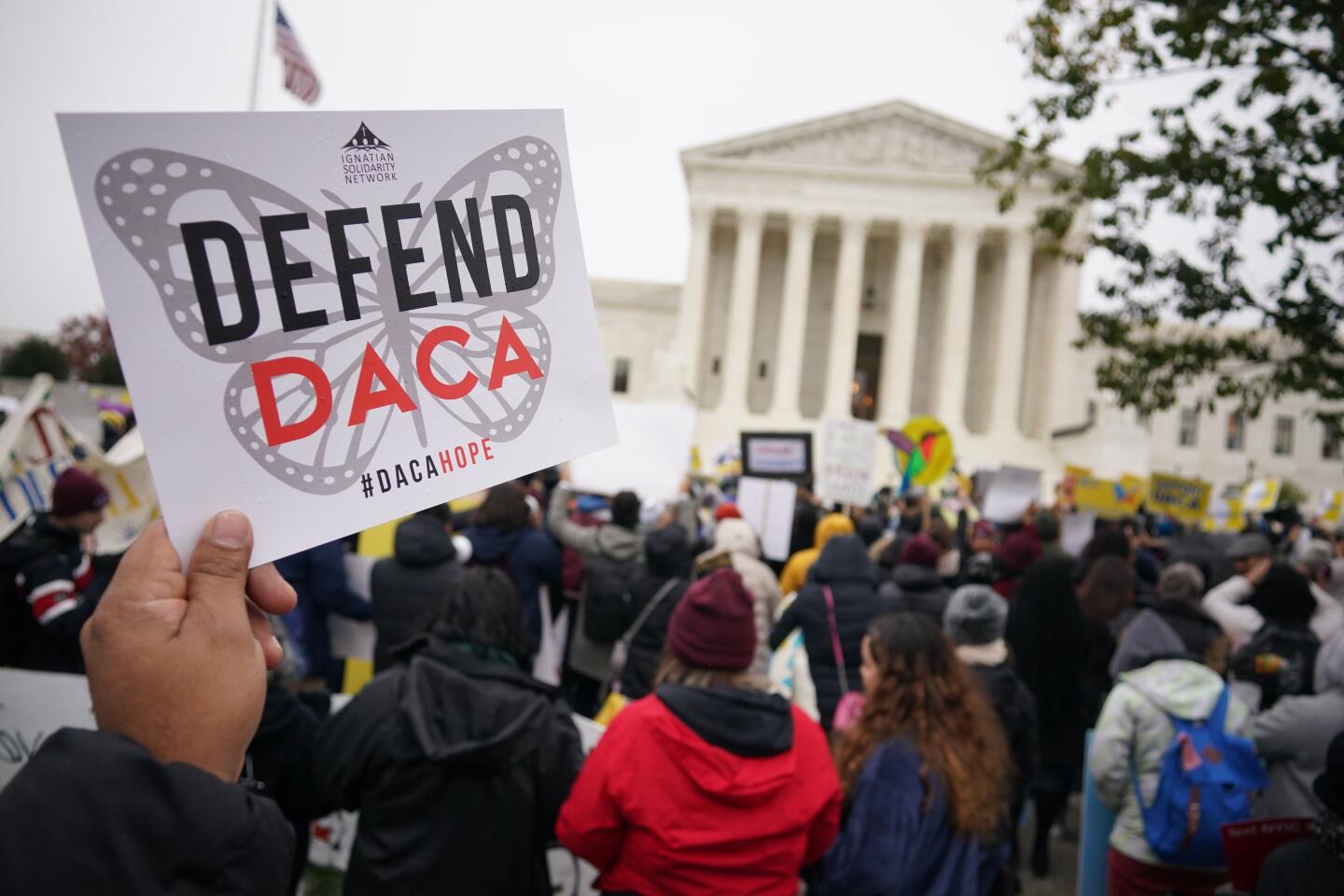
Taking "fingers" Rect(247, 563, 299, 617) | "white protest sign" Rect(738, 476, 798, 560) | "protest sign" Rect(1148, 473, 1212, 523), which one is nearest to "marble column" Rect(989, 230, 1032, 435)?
"protest sign" Rect(1148, 473, 1212, 523)

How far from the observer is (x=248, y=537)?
1.13m

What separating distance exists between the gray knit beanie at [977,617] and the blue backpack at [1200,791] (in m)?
0.80

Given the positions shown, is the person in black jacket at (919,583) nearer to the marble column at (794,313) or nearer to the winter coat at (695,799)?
the winter coat at (695,799)

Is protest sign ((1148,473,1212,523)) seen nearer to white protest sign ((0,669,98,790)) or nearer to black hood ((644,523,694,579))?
black hood ((644,523,694,579))

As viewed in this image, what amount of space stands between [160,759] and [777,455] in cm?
904

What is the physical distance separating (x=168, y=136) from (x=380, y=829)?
2.03 metres

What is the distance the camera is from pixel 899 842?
2580 millimetres

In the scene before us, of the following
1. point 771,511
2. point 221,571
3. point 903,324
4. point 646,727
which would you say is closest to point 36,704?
point 646,727

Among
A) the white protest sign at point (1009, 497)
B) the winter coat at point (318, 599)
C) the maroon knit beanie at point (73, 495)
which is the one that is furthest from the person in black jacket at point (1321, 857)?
the white protest sign at point (1009, 497)

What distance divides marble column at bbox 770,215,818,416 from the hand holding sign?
35689 millimetres

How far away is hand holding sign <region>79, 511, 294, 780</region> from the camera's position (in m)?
1.01

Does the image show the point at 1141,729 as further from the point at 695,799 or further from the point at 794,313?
the point at 794,313

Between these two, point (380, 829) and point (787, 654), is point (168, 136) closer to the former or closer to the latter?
point (380, 829)

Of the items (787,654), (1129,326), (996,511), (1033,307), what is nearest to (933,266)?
(1033,307)
